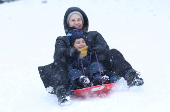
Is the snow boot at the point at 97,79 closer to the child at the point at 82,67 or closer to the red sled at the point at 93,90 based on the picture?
the child at the point at 82,67

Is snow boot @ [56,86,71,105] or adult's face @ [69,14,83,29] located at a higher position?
adult's face @ [69,14,83,29]

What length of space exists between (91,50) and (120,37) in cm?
407

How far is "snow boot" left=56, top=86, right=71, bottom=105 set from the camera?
2762 mm

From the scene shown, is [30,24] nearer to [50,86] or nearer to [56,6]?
[56,6]

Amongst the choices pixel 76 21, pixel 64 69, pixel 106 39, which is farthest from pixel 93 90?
pixel 106 39

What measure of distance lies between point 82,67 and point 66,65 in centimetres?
22

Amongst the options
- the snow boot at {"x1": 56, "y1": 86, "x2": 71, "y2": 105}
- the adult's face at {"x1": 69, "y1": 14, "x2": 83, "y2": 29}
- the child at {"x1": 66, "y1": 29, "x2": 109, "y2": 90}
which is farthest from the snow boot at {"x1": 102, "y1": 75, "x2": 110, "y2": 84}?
the adult's face at {"x1": 69, "y1": 14, "x2": 83, "y2": 29}

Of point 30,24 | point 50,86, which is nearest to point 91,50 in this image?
point 50,86

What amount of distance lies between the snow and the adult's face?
1072 millimetres

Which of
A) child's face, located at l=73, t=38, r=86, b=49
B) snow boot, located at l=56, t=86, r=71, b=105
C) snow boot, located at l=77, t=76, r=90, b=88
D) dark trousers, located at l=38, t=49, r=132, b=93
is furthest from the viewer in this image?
child's face, located at l=73, t=38, r=86, b=49

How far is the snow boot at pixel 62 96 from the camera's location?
2762mm

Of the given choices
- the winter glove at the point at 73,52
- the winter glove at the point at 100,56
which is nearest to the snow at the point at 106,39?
the winter glove at the point at 100,56

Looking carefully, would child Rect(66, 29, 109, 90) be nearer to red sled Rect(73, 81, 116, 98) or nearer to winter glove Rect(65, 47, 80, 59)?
winter glove Rect(65, 47, 80, 59)

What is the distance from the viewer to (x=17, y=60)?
538cm
